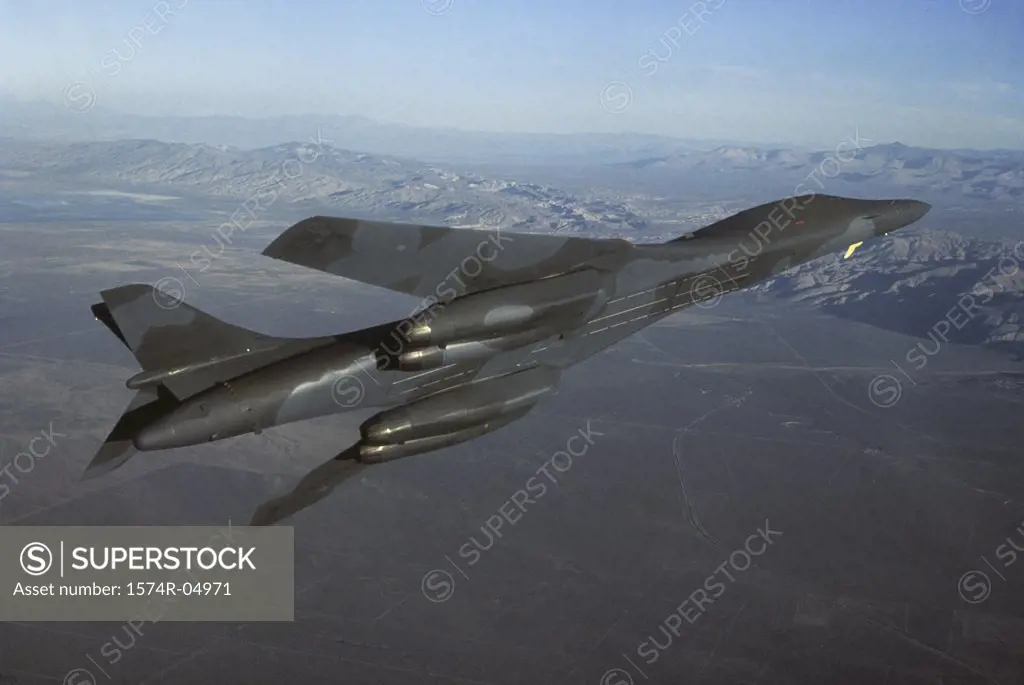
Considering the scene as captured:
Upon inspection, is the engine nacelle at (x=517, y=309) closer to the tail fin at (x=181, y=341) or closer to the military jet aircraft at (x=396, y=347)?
the military jet aircraft at (x=396, y=347)

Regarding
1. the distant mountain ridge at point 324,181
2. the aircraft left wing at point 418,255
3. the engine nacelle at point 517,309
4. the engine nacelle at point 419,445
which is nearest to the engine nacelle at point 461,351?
the engine nacelle at point 517,309

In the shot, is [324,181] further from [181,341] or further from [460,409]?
[460,409]

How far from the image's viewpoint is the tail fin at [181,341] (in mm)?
13062

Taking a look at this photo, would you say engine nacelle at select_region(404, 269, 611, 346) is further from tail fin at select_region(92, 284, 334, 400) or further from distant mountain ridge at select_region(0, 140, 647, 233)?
distant mountain ridge at select_region(0, 140, 647, 233)

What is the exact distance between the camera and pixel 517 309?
12102 millimetres

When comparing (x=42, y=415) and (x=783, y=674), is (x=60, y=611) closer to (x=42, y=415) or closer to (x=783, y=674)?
(x=42, y=415)

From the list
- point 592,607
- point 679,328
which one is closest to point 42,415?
point 592,607

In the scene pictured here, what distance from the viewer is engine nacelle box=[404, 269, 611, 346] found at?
37.3 feet

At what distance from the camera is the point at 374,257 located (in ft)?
40.7

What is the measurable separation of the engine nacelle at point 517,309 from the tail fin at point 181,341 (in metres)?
3.08

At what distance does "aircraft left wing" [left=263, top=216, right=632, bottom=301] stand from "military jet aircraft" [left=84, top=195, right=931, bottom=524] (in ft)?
0.08

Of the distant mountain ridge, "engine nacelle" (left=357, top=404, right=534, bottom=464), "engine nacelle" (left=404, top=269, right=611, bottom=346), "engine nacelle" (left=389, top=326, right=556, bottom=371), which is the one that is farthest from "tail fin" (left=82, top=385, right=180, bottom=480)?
the distant mountain ridge

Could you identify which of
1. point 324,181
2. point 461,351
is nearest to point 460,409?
point 461,351

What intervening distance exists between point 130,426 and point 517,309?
696 centimetres
